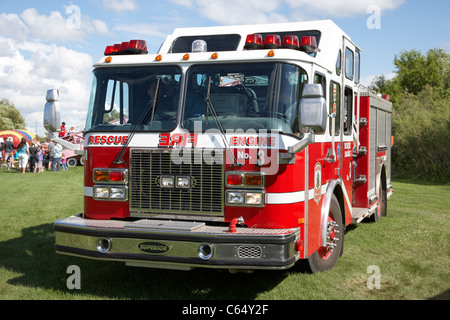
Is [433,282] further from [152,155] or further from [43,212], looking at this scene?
[43,212]

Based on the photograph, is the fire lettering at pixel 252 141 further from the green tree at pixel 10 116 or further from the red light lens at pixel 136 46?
the green tree at pixel 10 116

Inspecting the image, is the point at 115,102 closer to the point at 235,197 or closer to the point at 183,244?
the point at 235,197

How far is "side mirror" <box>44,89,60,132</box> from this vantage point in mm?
5578

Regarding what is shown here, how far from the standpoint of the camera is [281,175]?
495 centimetres

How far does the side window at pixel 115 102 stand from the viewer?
5.73 m

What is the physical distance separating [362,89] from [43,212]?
6.86 m

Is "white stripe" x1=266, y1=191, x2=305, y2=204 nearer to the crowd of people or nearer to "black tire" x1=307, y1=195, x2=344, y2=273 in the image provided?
"black tire" x1=307, y1=195, x2=344, y2=273

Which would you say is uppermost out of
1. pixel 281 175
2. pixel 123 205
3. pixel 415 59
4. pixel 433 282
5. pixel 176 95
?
pixel 415 59

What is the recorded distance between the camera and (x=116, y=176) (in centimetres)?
544

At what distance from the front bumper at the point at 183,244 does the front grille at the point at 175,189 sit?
7.4 inches

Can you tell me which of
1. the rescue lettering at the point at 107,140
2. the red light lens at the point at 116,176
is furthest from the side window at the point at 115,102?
the red light lens at the point at 116,176

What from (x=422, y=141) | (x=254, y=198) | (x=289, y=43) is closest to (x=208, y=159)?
(x=254, y=198)

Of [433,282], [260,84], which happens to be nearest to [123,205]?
[260,84]
